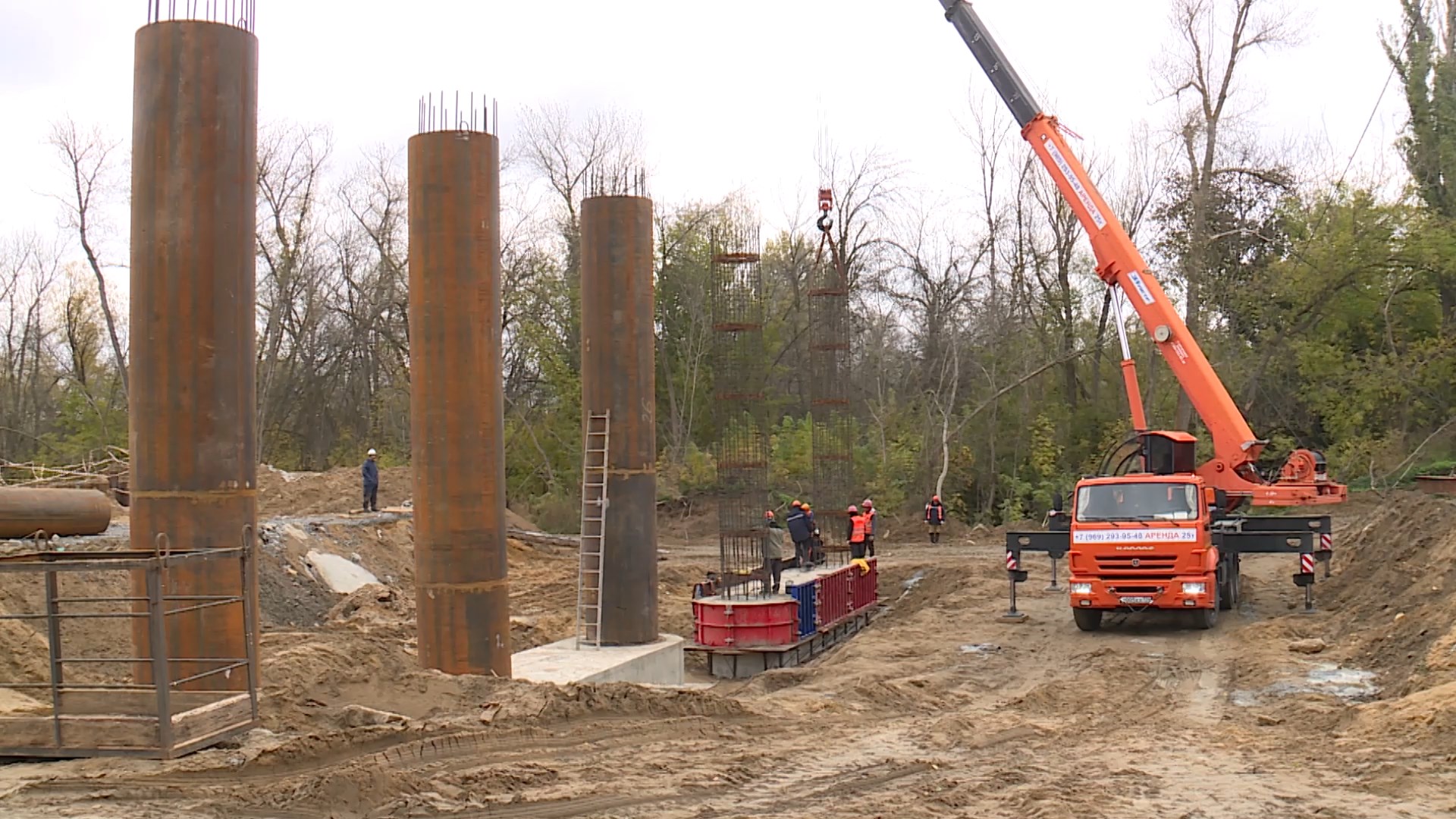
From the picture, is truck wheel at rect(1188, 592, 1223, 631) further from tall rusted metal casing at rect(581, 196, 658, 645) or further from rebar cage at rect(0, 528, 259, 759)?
rebar cage at rect(0, 528, 259, 759)

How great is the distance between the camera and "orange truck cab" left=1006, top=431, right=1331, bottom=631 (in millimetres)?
16750

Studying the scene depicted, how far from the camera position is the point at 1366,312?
35.8 m

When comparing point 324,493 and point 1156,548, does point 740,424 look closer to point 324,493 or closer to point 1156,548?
point 1156,548

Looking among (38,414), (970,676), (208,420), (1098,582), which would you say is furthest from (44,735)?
(38,414)

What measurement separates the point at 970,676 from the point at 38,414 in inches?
1937

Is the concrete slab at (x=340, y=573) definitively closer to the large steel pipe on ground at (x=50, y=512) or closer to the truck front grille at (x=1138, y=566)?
the large steel pipe on ground at (x=50, y=512)

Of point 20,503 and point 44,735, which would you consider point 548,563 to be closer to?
point 20,503

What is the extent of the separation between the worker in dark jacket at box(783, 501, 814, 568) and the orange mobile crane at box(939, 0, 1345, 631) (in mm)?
3693

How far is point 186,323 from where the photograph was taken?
30.7 feet

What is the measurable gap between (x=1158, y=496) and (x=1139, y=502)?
27 cm

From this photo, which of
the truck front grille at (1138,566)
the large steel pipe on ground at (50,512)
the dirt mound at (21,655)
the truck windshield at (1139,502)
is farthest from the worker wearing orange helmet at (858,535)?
the large steel pipe on ground at (50,512)

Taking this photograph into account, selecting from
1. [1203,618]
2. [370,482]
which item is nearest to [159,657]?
[1203,618]

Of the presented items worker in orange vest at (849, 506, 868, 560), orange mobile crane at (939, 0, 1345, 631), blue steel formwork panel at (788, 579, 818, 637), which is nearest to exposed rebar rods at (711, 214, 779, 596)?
blue steel formwork panel at (788, 579, 818, 637)

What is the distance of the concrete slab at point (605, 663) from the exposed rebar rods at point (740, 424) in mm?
2893
